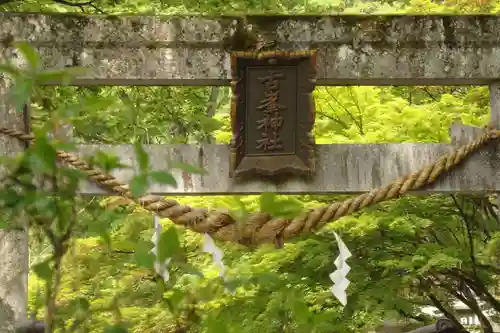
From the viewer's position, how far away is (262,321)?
19.2 ft

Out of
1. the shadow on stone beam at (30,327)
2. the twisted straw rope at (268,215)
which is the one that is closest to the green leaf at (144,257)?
the shadow on stone beam at (30,327)

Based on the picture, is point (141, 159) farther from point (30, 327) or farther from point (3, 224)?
point (30, 327)

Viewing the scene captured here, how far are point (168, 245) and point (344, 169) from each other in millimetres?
3941

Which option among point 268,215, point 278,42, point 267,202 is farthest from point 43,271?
point 278,42

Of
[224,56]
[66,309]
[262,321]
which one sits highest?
[224,56]

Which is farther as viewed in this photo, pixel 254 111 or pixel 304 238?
pixel 304 238

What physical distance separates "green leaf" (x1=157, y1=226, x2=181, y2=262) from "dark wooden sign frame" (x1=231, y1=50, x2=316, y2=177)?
12.2ft

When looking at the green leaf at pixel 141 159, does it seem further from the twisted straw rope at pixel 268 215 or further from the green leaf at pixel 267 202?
the twisted straw rope at pixel 268 215

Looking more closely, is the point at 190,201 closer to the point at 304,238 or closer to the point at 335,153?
the point at 304,238

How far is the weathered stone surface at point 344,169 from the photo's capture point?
4.94 m

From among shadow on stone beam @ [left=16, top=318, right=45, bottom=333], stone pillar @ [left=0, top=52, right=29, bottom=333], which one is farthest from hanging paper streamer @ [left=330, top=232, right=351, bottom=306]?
shadow on stone beam @ [left=16, top=318, right=45, bottom=333]

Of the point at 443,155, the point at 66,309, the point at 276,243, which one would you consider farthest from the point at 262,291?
the point at 66,309

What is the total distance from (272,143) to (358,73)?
31.7 inches

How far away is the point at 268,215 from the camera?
4723 millimetres
